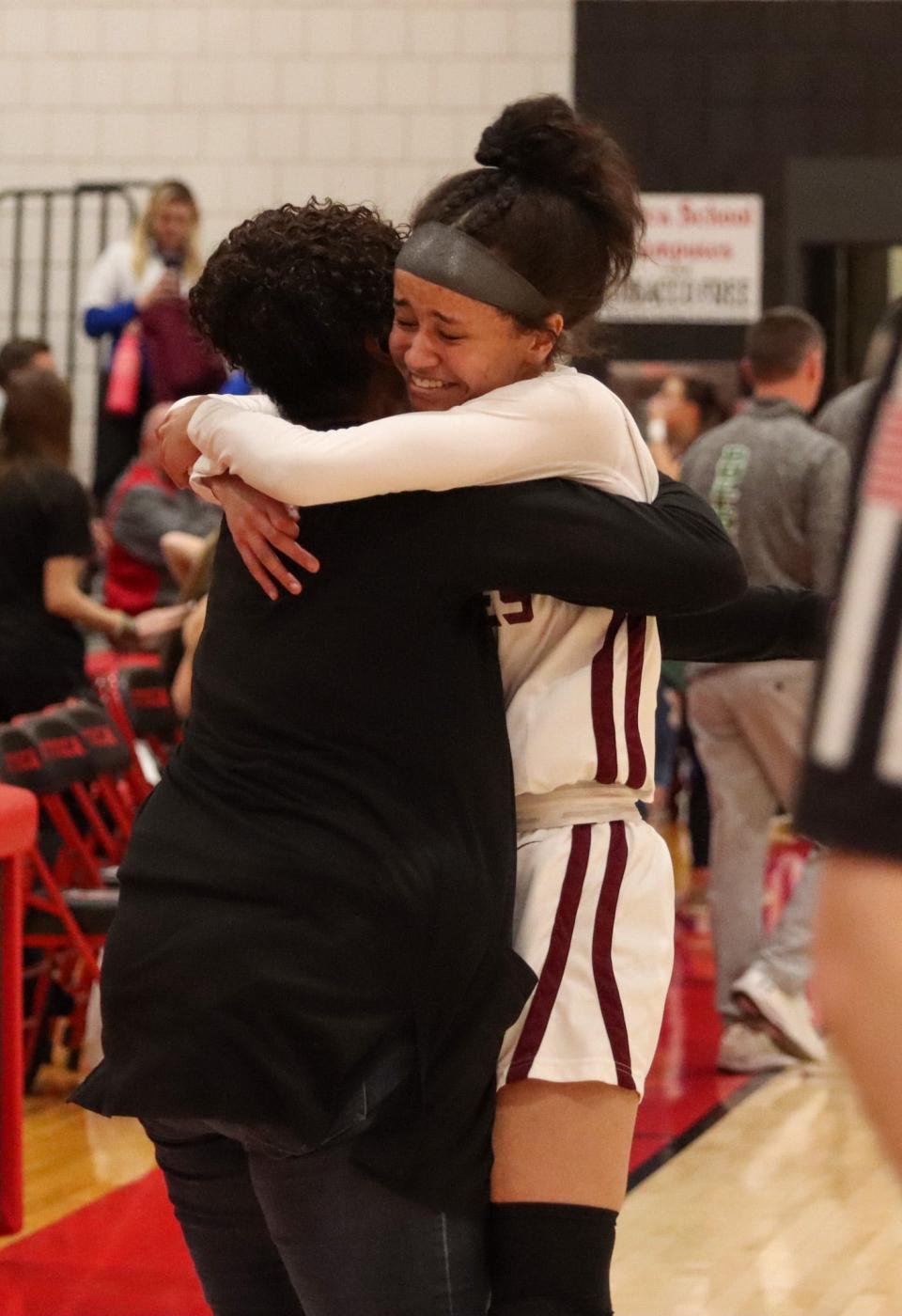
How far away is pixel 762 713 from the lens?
17.8ft

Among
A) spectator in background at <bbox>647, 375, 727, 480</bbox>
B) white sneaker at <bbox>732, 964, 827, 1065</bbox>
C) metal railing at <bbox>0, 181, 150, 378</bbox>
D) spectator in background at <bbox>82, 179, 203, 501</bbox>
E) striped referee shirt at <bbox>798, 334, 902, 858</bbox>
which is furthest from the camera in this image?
metal railing at <bbox>0, 181, 150, 378</bbox>

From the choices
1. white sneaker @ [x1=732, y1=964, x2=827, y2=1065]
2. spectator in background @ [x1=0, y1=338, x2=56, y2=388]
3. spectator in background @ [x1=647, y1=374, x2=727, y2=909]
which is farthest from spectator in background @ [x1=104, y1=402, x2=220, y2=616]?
white sneaker @ [x1=732, y1=964, x2=827, y2=1065]

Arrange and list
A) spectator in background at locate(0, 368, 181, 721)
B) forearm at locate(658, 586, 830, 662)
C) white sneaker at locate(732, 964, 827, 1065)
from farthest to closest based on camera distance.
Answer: spectator in background at locate(0, 368, 181, 721)
white sneaker at locate(732, 964, 827, 1065)
forearm at locate(658, 586, 830, 662)

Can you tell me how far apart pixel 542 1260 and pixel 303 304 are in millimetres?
828

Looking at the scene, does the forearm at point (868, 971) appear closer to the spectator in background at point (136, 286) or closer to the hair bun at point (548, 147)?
the hair bun at point (548, 147)

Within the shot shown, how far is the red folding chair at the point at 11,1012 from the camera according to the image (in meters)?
4.02

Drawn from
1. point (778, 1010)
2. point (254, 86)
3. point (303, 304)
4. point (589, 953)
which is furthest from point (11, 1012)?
point (254, 86)

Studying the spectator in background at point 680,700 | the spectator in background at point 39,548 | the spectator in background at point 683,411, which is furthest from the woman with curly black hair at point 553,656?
the spectator in background at point 683,411

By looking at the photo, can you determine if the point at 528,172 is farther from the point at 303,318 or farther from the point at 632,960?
the point at 632,960

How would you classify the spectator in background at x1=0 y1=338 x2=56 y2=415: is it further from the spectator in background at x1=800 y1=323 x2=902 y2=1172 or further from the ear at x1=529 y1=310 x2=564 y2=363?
the spectator in background at x1=800 y1=323 x2=902 y2=1172

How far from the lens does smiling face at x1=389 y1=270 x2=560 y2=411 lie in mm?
1755

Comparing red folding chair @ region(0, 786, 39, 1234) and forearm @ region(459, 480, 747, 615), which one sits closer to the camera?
forearm @ region(459, 480, 747, 615)

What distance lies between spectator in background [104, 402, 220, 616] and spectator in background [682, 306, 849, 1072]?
112 inches

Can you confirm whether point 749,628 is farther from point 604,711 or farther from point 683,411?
point 683,411
